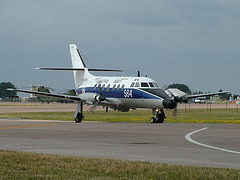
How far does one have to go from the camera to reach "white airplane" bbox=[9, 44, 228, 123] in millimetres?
39406

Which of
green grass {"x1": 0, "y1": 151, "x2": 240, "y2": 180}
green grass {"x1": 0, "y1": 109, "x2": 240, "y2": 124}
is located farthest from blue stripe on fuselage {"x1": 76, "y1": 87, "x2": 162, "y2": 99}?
green grass {"x1": 0, "y1": 151, "x2": 240, "y2": 180}

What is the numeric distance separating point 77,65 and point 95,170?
37.3 metres

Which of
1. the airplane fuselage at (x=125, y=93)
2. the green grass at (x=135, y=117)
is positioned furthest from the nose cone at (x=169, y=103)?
the green grass at (x=135, y=117)

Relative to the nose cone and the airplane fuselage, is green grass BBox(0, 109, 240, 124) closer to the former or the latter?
the airplane fuselage

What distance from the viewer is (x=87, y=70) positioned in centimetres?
4831

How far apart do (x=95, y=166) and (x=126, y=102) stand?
2871 cm

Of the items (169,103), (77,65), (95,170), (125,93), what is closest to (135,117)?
(77,65)

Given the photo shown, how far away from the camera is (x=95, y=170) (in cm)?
1256

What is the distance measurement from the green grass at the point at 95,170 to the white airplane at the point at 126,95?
24308 mm

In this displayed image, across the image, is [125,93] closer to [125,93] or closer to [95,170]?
[125,93]

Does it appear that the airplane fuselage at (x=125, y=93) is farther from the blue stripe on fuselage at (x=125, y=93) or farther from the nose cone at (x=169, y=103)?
the nose cone at (x=169, y=103)

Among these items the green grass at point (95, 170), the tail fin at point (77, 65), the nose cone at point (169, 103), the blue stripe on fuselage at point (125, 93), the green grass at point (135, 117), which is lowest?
the green grass at point (135, 117)

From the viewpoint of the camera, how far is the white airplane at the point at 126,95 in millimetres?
39406

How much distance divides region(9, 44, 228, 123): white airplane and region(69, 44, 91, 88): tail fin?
1.00 meters
